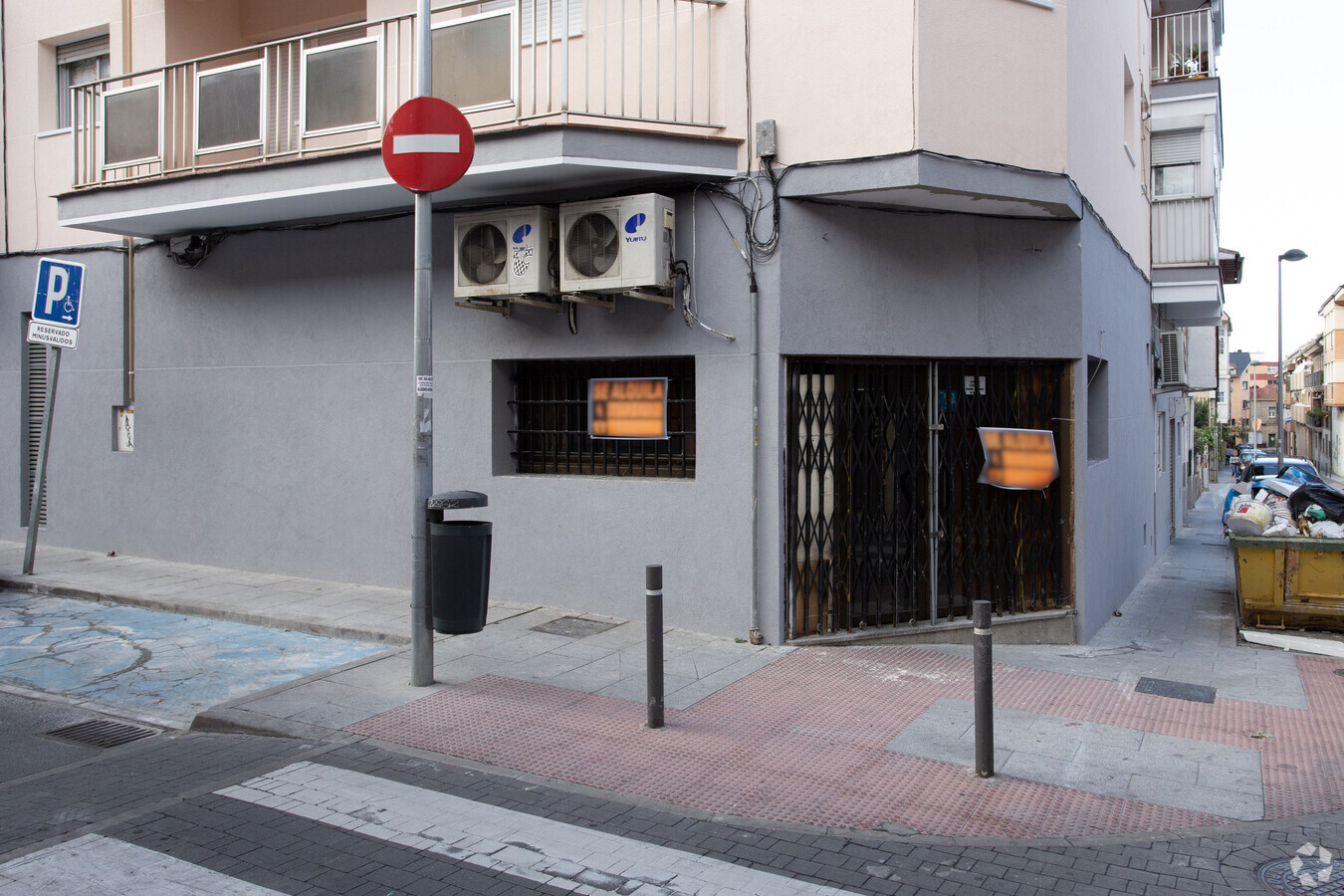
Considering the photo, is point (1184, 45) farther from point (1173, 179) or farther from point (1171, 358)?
point (1171, 358)

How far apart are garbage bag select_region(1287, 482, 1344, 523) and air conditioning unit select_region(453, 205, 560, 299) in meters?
8.13

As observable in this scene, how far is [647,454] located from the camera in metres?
8.91

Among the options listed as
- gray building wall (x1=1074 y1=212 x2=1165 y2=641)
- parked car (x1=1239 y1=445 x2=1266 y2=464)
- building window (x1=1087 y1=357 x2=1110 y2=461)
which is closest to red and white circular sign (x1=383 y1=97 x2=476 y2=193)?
gray building wall (x1=1074 y1=212 x2=1165 y2=641)

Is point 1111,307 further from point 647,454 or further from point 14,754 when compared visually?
point 14,754

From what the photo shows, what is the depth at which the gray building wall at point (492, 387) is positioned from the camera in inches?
321

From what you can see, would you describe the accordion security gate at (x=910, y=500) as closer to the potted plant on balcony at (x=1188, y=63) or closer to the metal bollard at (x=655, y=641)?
the metal bollard at (x=655, y=641)

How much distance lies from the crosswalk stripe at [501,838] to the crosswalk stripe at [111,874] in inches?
25.1

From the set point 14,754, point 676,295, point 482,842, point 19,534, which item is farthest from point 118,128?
point 482,842

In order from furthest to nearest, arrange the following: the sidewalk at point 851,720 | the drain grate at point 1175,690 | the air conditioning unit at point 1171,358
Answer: the air conditioning unit at point 1171,358 < the drain grate at point 1175,690 < the sidewalk at point 851,720

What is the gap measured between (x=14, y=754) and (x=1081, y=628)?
8048 millimetres

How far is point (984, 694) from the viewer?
17.4 feet

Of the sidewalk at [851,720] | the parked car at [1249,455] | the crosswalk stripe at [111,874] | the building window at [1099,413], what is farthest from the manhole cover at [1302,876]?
the parked car at [1249,455]

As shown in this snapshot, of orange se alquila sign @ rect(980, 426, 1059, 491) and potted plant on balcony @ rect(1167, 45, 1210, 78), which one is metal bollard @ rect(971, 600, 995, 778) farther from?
potted plant on balcony @ rect(1167, 45, 1210, 78)

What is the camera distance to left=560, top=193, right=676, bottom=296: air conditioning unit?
7918 millimetres
